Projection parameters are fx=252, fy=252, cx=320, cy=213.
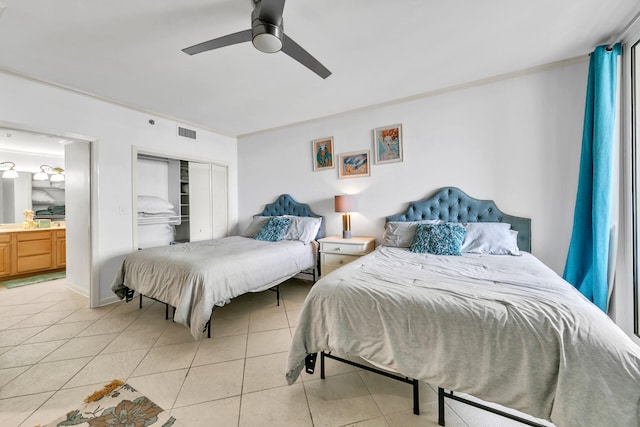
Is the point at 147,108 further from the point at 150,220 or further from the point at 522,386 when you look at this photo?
the point at 522,386

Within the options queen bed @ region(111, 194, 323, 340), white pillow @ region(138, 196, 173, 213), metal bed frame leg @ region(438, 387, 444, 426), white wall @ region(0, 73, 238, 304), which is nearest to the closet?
white pillow @ region(138, 196, 173, 213)

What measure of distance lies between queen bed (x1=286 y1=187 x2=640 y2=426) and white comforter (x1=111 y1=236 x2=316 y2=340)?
104 centimetres

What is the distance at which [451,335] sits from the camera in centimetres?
121

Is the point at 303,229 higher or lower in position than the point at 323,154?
lower

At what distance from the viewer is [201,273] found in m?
2.23

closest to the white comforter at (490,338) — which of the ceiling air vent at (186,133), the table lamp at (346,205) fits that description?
the table lamp at (346,205)

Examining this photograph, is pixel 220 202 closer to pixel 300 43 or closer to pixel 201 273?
pixel 201 273

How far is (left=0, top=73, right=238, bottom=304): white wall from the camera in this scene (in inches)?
105

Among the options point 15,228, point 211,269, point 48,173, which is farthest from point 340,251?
point 48,173

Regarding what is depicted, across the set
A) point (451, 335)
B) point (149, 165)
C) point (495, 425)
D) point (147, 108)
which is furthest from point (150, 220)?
point (495, 425)

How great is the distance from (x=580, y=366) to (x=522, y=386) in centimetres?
23

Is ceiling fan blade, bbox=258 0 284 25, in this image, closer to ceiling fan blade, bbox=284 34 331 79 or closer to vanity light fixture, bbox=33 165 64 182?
ceiling fan blade, bbox=284 34 331 79

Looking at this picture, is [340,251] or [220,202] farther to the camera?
[220,202]

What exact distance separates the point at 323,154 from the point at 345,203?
0.98 metres
